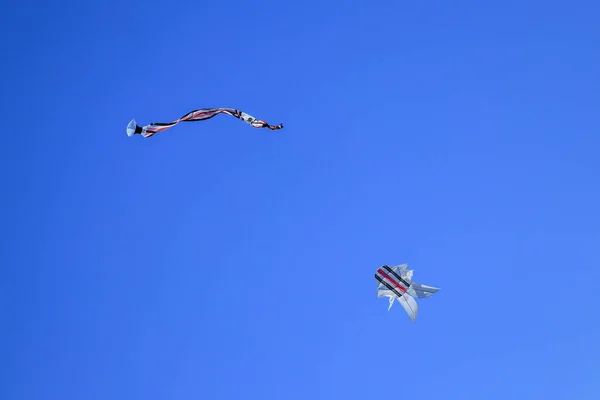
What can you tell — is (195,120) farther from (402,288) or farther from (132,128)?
(402,288)

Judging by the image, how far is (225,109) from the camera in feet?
268

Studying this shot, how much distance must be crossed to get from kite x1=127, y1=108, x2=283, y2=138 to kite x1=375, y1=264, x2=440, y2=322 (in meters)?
24.7

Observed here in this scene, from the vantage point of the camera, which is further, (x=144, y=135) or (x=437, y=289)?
(x=437, y=289)

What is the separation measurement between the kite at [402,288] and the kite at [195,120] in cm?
2468

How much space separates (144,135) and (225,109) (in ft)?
31.3

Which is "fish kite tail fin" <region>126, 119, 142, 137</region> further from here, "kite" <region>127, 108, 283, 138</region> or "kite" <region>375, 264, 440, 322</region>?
"kite" <region>375, 264, 440, 322</region>

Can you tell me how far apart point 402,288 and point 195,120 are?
3267 cm

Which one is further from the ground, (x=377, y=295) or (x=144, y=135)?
(x=144, y=135)

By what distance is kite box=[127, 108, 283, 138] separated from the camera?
79062 millimetres

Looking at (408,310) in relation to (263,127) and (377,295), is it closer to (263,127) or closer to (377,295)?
(377,295)

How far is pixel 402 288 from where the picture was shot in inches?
3514

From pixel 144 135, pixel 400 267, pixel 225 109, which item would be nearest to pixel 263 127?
pixel 225 109

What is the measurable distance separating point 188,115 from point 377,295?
105 feet

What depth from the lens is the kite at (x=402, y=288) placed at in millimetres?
88875
